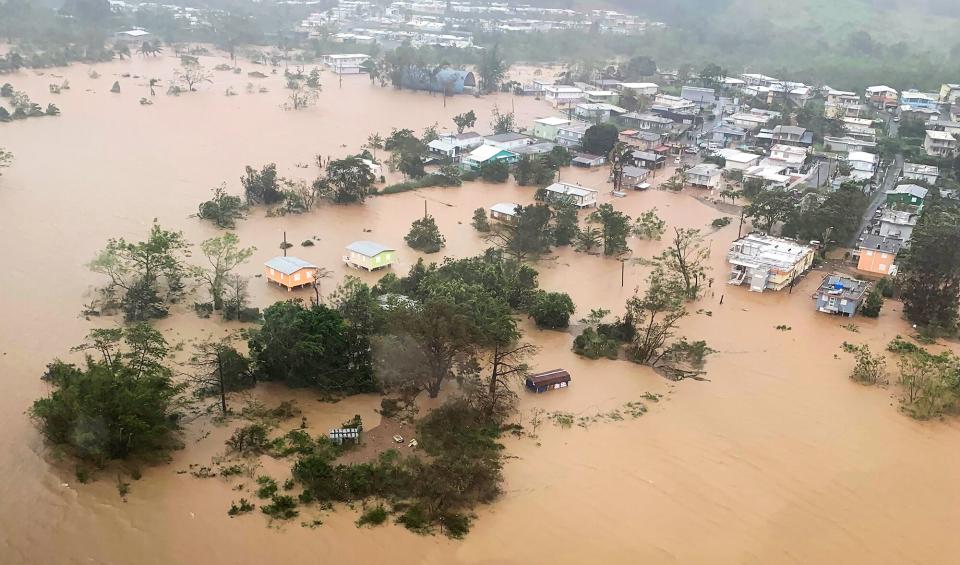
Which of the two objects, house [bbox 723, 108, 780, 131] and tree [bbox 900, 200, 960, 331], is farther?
house [bbox 723, 108, 780, 131]

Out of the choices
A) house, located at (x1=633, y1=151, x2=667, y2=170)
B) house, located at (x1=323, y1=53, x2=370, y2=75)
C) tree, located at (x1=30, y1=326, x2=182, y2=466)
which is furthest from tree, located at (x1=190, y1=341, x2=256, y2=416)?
house, located at (x1=323, y1=53, x2=370, y2=75)

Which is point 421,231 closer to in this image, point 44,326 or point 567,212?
point 567,212

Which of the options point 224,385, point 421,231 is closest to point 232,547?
point 224,385

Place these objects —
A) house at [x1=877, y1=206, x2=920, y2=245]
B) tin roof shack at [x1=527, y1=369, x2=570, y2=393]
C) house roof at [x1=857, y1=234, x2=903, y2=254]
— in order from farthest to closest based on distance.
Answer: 1. house at [x1=877, y1=206, x2=920, y2=245]
2. house roof at [x1=857, y1=234, x2=903, y2=254]
3. tin roof shack at [x1=527, y1=369, x2=570, y2=393]

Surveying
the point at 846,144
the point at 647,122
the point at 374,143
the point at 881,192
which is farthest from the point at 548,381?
the point at 846,144

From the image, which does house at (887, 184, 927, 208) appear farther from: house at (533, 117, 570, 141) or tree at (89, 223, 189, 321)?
tree at (89, 223, 189, 321)

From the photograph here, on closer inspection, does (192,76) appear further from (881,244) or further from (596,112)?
(881,244)

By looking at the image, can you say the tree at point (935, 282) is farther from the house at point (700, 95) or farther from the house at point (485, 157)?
the house at point (700, 95)

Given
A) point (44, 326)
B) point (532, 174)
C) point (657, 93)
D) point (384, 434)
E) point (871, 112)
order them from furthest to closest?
point (657, 93) < point (871, 112) < point (532, 174) < point (44, 326) < point (384, 434)
